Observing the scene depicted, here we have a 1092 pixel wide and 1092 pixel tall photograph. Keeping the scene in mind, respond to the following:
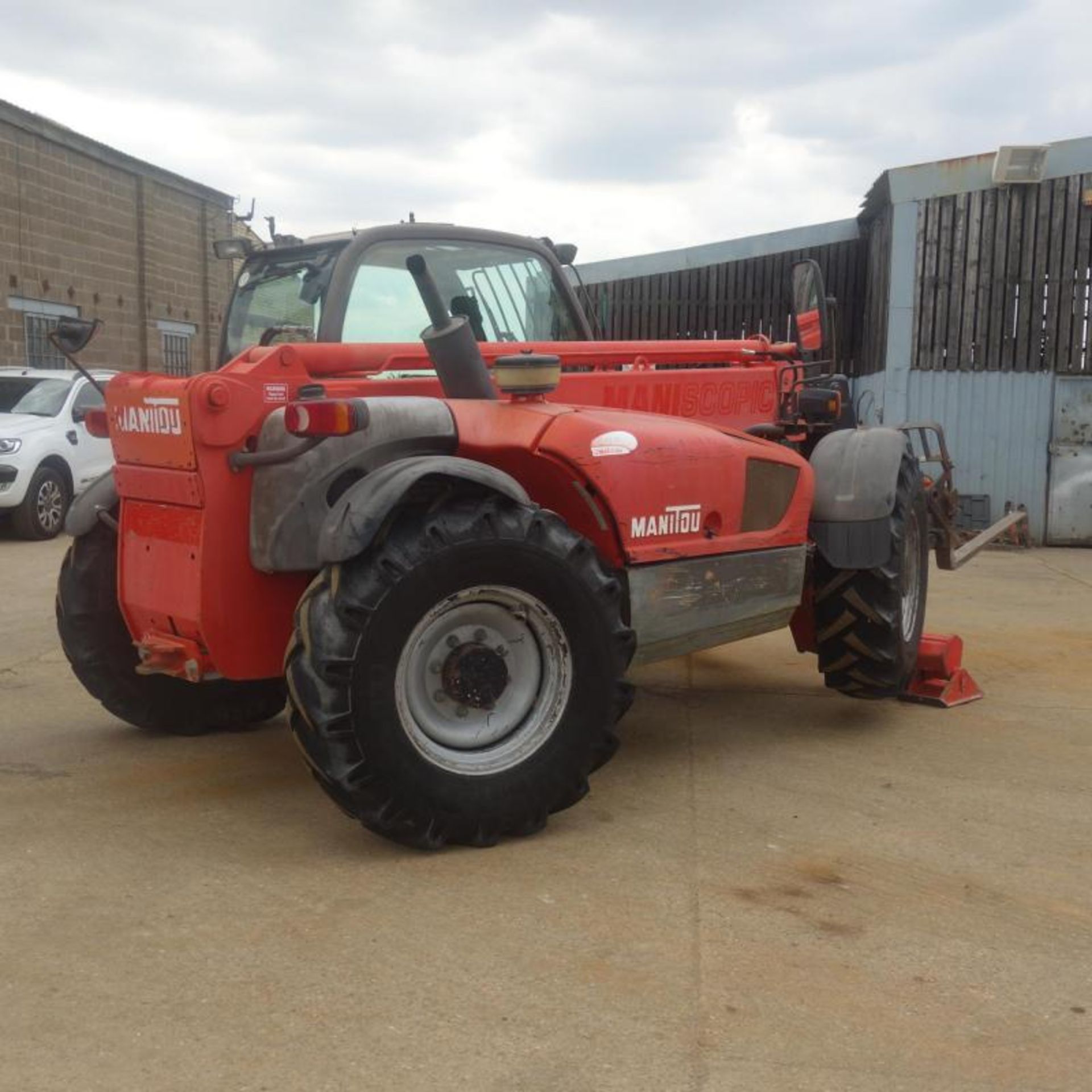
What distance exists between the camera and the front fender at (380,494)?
3.76 metres

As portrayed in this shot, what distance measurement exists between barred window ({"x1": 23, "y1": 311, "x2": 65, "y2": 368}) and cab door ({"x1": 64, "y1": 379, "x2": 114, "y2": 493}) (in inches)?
196

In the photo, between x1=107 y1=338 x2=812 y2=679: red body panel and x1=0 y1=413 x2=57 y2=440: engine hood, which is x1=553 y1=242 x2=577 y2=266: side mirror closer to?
x1=107 y1=338 x2=812 y2=679: red body panel

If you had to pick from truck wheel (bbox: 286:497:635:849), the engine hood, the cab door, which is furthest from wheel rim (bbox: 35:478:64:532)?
truck wheel (bbox: 286:497:635:849)

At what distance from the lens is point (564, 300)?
20.0 feet

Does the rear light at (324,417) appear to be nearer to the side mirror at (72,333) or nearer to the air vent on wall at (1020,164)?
the side mirror at (72,333)

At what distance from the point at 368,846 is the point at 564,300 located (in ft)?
9.66

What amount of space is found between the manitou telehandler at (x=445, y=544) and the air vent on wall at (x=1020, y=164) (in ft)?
27.3

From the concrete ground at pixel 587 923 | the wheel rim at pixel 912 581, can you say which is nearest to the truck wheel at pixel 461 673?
the concrete ground at pixel 587 923

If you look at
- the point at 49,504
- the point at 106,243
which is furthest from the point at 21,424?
the point at 106,243

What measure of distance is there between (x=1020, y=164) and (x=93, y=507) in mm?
10706

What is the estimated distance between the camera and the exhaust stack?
14.4 ft

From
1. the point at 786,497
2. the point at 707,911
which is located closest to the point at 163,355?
the point at 786,497

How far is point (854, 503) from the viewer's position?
529 cm

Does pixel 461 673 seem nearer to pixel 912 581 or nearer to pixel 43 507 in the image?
pixel 912 581
